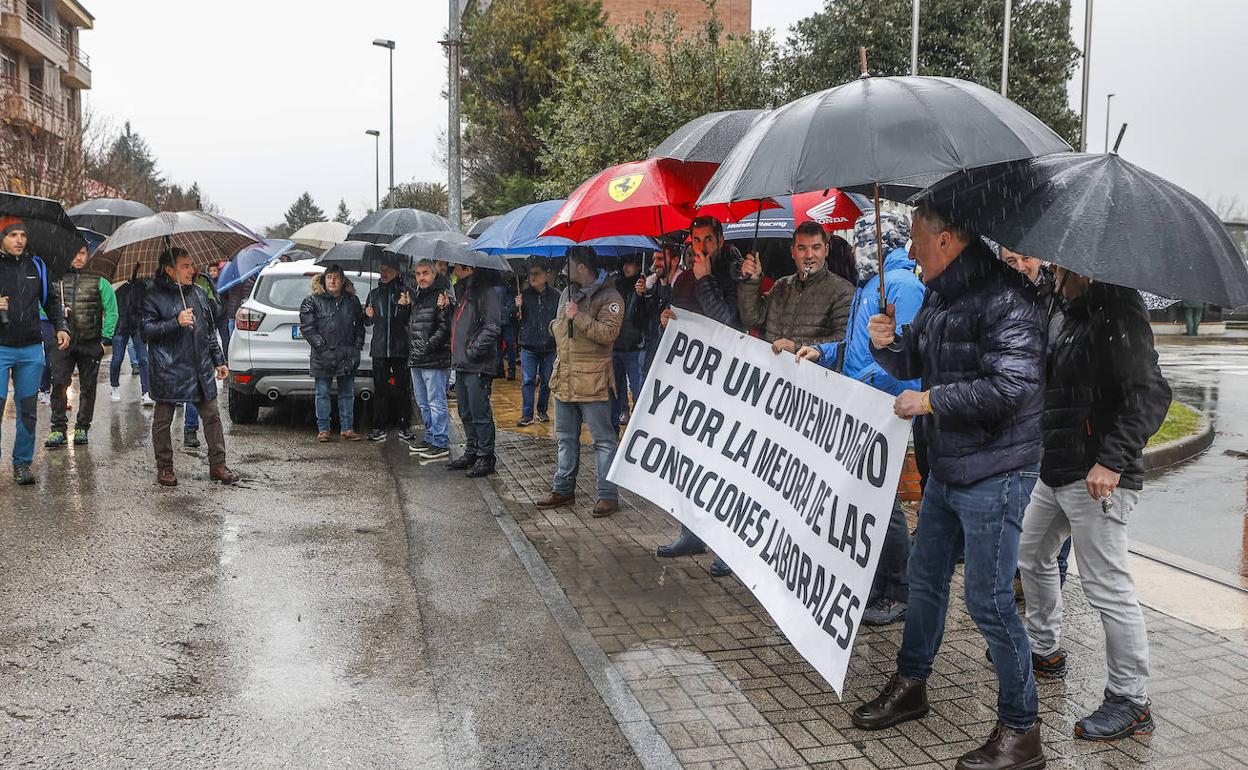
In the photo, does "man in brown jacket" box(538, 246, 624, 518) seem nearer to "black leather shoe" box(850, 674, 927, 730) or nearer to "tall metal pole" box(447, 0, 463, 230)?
"black leather shoe" box(850, 674, 927, 730)

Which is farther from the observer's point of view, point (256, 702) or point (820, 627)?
point (256, 702)

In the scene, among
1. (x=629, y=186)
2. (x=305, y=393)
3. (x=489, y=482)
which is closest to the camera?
(x=629, y=186)

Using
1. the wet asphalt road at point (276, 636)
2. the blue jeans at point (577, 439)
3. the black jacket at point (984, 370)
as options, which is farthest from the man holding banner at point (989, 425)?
the blue jeans at point (577, 439)

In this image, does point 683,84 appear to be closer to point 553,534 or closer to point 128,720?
point 553,534

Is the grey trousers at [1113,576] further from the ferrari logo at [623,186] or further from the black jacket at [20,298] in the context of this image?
the black jacket at [20,298]

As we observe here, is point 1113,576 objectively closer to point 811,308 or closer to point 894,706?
point 894,706

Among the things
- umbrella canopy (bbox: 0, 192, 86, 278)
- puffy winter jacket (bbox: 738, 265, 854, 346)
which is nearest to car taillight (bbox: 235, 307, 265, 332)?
umbrella canopy (bbox: 0, 192, 86, 278)

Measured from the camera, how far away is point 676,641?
4.91m

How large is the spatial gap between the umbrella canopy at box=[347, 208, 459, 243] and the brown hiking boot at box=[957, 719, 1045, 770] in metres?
8.44

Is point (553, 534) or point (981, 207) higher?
point (981, 207)

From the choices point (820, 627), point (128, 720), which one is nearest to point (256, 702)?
point (128, 720)

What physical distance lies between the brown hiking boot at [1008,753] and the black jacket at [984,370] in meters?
0.88

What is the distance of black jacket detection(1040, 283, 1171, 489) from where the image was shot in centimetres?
372

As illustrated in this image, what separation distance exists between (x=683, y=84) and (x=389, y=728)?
51.9 ft
